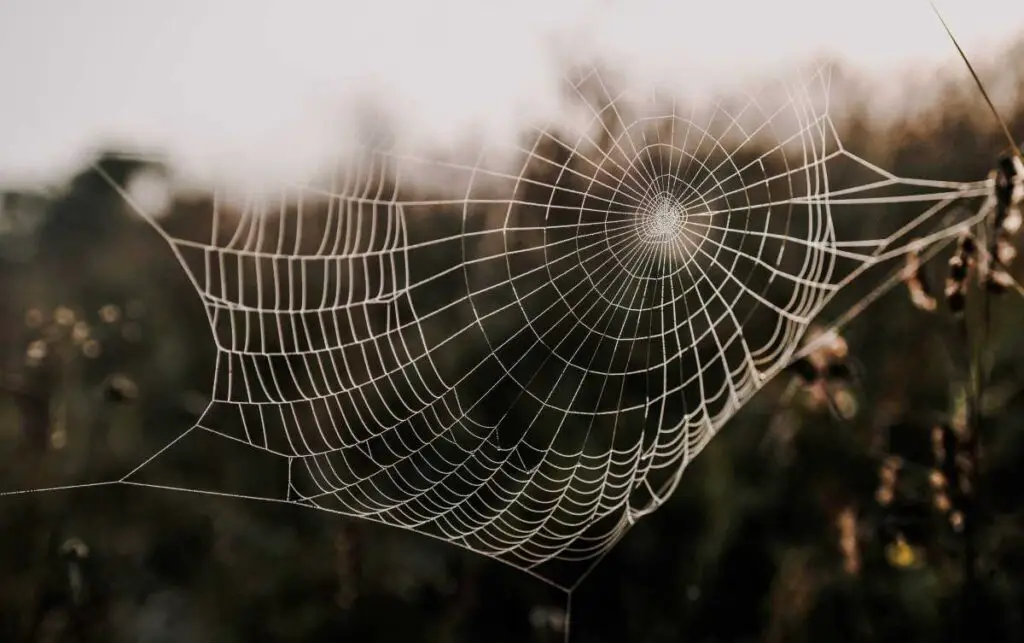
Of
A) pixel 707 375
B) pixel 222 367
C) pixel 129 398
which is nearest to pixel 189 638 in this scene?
pixel 222 367

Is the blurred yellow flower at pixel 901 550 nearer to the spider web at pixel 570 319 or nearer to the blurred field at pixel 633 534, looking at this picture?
the blurred field at pixel 633 534

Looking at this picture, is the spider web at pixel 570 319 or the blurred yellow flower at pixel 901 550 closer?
the blurred yellow flower at pixel 901 550

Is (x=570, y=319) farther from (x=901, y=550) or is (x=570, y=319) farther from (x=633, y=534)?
(x=901, y=550)

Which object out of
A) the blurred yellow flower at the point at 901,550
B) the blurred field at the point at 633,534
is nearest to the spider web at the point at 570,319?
the blurred field at the point at 633,534

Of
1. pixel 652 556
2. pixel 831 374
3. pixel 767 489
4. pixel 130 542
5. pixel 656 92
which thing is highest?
pixel 656 92

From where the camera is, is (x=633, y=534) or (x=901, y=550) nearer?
(x=901, y=550)

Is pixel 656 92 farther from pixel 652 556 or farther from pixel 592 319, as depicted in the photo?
pixel 652 556

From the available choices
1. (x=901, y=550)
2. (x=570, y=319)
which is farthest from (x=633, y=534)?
(x=901, y=550)

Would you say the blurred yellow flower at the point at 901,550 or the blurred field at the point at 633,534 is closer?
the blurred yellow flower at the point at 901,550

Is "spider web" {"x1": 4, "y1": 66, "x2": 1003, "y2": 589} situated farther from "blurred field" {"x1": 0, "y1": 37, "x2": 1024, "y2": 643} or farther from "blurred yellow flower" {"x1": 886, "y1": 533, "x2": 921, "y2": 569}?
"blurred yellow flower" {"x1": 886, "y1": 533, "x2": 921, "y2": 569}

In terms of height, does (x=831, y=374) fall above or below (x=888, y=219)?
below

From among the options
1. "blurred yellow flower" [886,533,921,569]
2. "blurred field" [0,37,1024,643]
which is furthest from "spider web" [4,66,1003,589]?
"blurred yellow flower" [886,533,921,569]
